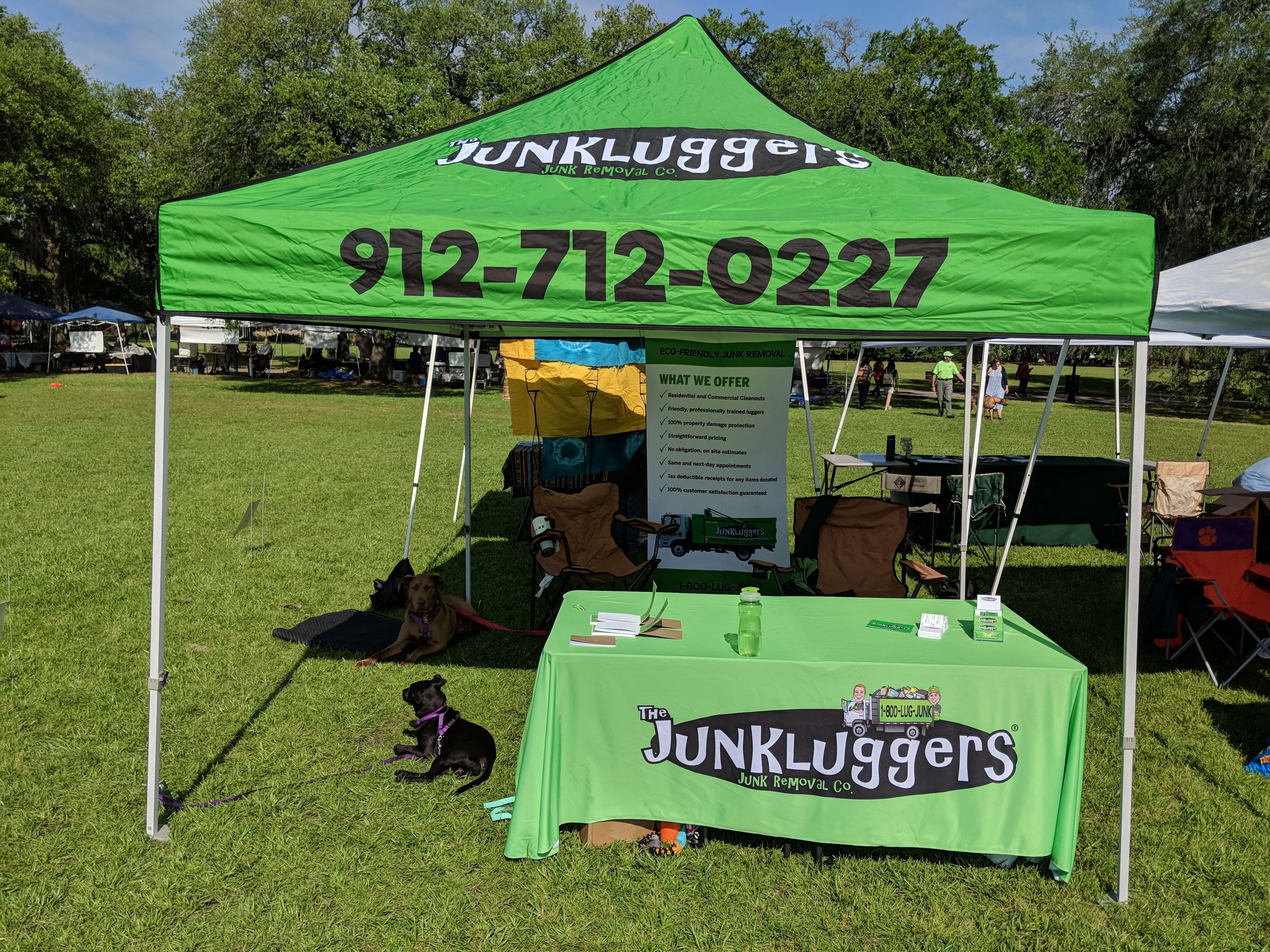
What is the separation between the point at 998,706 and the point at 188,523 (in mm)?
8298

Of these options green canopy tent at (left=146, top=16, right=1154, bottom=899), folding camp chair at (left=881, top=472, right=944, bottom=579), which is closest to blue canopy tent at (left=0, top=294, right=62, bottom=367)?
folding camp chair at (left=881, top=472, right=944, bottom=579)

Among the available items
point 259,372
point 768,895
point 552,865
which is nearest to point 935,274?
point 768,895

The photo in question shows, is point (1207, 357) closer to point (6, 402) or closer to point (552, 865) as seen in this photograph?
point (552, 865)

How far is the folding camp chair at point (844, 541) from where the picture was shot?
638 cm

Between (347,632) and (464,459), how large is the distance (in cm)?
150

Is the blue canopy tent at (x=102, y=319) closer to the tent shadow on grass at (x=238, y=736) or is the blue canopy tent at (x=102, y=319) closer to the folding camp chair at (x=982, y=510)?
the tent shadow on grass at (x=238, y=736)

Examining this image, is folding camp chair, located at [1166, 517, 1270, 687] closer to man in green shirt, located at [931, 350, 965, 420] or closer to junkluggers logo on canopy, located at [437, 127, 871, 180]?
junkluggers logo on canopy, located at [437, 127, 871, 180]

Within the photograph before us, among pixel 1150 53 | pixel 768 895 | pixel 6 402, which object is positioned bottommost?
pixel 768 895

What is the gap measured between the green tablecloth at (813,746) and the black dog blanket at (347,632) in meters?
2.52

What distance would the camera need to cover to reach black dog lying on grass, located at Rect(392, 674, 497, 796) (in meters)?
4.11

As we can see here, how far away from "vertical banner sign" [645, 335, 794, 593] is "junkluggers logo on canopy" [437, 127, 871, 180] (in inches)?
109

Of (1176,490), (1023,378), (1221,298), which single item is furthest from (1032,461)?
(1023,378)

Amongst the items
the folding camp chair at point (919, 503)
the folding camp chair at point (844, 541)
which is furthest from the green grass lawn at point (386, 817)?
the folding camp chair at point (844, 541)

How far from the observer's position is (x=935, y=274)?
349 centimetres
